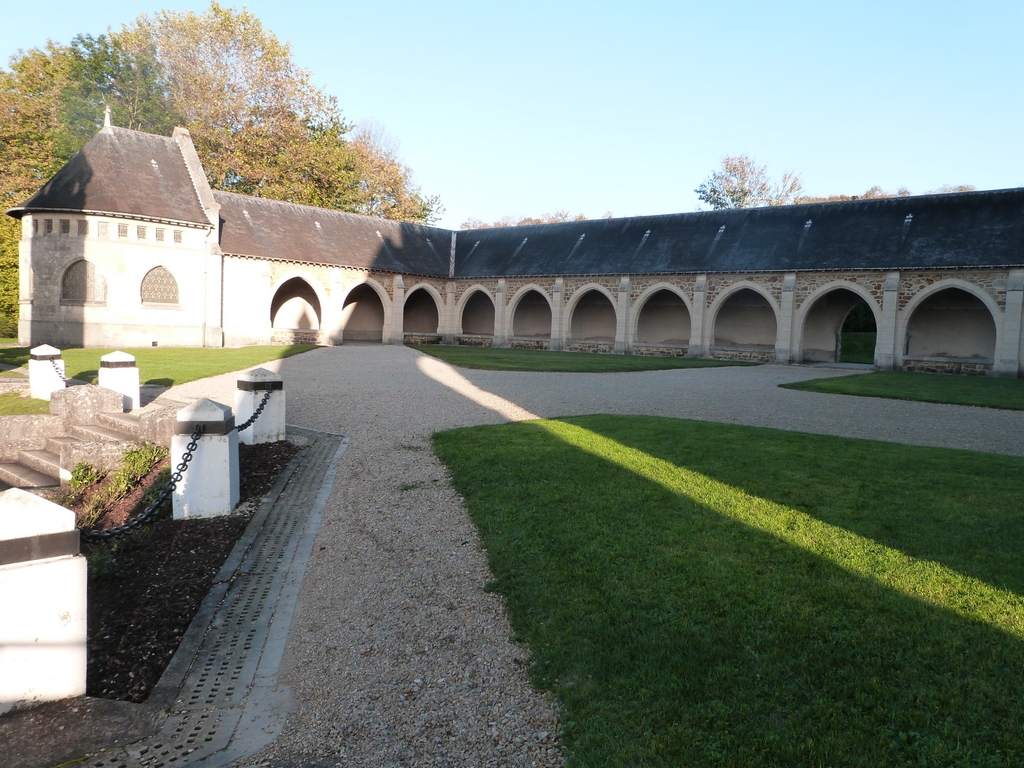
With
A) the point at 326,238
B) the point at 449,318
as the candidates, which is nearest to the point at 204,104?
the point at 326,238

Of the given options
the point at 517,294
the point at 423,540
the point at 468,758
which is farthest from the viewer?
the point at 517,294

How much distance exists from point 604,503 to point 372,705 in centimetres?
306

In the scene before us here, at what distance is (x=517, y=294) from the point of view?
105ft

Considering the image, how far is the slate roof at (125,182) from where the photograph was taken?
2422cm

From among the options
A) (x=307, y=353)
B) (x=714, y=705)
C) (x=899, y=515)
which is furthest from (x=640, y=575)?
(x=307, y=353)

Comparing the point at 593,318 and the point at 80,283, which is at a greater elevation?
the point at 80,283

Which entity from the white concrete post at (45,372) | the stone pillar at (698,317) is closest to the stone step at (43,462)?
the white concrete post at (45,372)

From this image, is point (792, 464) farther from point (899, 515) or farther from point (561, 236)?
point (561, 236)

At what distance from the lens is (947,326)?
978 inches

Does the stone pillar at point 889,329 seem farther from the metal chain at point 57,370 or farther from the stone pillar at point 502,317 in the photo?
the metal chain at point 57,370

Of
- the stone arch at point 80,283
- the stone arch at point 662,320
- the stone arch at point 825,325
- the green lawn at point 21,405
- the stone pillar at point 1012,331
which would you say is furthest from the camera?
the stone arch at point 662,320

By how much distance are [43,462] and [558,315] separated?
24.3m

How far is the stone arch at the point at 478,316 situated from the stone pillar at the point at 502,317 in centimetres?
201

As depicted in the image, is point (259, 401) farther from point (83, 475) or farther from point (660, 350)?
point (660, 350)
